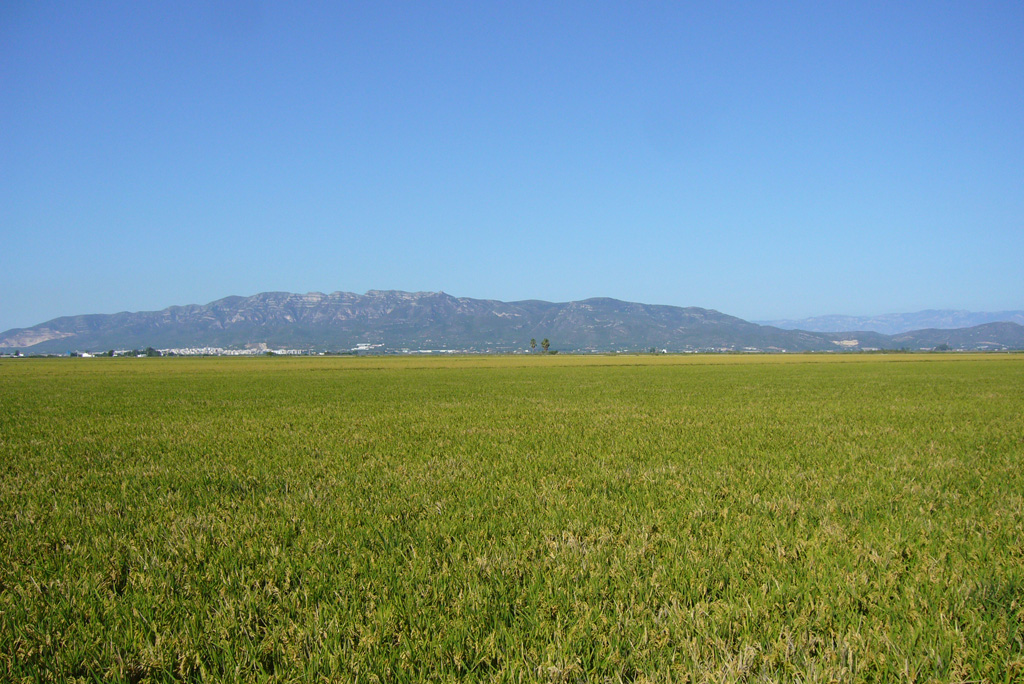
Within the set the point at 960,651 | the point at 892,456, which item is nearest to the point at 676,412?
the point at 892,456

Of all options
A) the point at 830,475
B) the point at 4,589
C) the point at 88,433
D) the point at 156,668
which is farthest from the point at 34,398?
the point at 830,475

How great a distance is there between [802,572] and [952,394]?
28.1 metres

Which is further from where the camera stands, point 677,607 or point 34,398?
point 34,398

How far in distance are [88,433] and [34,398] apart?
1827cm

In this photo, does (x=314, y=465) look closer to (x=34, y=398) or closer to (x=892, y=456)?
(x=892, y=456)

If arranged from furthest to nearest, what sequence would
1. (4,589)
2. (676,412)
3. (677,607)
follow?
1. (676,412)
2. (4,589)
3. (677,607)

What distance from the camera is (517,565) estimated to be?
457 cm

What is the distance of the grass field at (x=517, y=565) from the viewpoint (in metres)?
3.21

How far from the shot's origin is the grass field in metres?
3.21

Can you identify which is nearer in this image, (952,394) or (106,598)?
(106,598)

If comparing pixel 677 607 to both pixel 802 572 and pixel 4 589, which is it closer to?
pixel 802 572

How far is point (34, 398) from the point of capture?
27.2 meters

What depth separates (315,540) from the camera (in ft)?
17.5

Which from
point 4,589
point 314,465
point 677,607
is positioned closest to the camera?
point 677,607
